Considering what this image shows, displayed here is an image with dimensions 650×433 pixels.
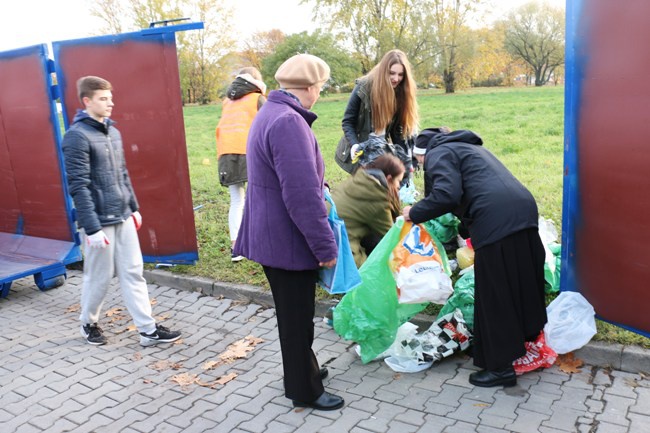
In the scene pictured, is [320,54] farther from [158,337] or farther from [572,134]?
[572,134]

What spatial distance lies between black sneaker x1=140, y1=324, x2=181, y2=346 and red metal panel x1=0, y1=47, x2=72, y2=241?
225 cm

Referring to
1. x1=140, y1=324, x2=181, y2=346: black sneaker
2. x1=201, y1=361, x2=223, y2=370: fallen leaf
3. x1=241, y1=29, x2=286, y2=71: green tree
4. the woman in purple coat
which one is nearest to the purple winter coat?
the woman in purple coat

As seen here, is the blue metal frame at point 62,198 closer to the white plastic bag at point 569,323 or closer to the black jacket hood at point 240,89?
the black jacket hood at point 240,89

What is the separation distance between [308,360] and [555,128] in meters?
8.63

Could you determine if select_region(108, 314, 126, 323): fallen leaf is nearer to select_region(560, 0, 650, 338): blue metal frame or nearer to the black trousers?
the black trousers

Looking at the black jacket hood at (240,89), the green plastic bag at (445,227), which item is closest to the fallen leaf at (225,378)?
the green plastic bag at (445,227)

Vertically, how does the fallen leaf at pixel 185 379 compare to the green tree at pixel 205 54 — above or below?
below

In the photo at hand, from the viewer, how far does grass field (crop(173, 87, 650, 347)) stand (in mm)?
5727

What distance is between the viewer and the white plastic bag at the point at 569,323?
12.0 ft

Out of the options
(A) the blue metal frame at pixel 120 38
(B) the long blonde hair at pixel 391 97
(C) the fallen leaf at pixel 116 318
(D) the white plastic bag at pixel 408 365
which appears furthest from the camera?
(A) the blue metal frame at pixel 120 38

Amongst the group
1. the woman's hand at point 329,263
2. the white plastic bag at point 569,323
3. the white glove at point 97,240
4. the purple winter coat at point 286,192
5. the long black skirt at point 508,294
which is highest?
the purple winter coat at point 286,192

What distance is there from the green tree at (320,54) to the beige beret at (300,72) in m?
26.8

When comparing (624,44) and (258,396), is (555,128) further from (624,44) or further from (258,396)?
(258,396)

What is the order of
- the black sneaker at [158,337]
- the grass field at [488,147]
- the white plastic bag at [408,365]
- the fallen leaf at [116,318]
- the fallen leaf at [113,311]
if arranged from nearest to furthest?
the white plastic bag at [408,365] → the black sneaker at [158,337] → the fallen leaf at [116,318] → the fallen leaf at [113,311] → the grass field at [488,147]
